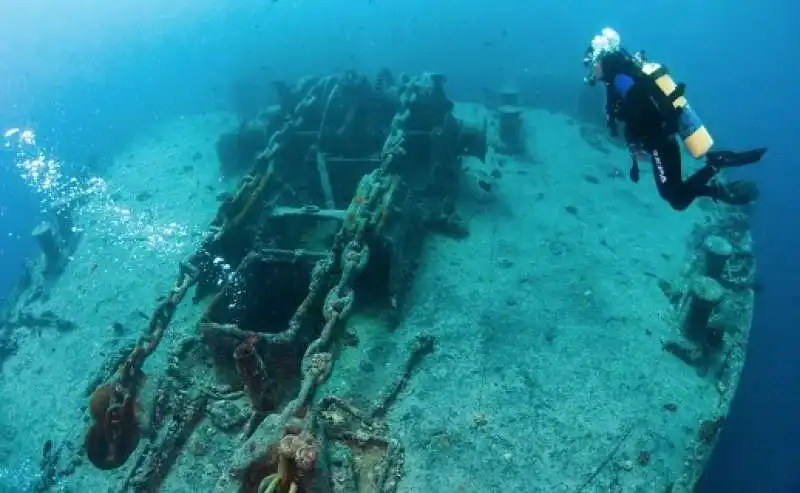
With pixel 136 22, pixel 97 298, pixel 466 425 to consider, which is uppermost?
pixel 466 425

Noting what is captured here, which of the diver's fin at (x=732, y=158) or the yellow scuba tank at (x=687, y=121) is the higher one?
the yellow scuba tank at (x=687, y=121)

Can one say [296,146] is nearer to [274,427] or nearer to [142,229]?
[142,229]

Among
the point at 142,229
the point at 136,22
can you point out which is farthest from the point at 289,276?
the point at 136,22

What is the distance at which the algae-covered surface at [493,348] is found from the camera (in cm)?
453

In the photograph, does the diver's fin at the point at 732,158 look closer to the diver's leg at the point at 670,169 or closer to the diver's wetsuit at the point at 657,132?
the diver's wetsuit at the point at 657,132

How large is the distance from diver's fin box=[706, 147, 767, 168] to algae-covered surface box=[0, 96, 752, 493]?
102 inches

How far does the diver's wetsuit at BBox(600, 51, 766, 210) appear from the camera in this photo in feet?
12.9

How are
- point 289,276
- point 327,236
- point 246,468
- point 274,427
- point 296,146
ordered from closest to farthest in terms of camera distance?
point 246,468 < point 274,427 < point 289,276 < point 327,236 < point 296,146

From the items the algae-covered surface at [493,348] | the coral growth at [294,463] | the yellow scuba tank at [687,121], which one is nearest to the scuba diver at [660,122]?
the yellow scuba tank at [687,121]

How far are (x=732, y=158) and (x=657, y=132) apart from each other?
1.96 ft

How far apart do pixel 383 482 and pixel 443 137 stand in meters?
5.86

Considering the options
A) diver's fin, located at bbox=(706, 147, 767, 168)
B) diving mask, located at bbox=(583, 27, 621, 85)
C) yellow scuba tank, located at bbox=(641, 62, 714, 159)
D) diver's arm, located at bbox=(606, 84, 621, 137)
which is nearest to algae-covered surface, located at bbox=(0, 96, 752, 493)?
diver's fin, located at bbox=(706, 147, 767, 168)

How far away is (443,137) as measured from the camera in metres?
8.29

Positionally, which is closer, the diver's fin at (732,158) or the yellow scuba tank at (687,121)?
the diver's fin at (732,158)
